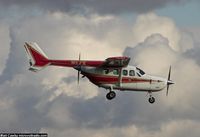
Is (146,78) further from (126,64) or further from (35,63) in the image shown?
(35,63)

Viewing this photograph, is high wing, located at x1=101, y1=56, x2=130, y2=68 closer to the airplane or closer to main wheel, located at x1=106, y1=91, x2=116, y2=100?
the airplane

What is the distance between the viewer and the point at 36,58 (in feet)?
514

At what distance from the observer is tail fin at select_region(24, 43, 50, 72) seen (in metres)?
156

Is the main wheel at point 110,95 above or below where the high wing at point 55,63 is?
below

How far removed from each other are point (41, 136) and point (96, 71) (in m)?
23.0

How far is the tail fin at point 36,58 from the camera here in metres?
156

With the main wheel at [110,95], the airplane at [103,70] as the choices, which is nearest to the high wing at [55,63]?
the airplane at [103,70]

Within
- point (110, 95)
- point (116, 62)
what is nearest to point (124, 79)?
point (110, 95)

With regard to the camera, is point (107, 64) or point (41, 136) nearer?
point (107, 64)

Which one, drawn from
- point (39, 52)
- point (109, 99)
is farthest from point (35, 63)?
point (109, 99)

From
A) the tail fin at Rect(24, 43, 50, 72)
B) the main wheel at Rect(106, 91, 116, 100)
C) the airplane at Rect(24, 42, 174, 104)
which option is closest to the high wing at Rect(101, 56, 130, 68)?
the airplane at Rect(24, 42, 174, 104)

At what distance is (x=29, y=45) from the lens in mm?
158875

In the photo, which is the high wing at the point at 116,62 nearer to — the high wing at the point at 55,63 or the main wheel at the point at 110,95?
the high wing at the point at 55,63

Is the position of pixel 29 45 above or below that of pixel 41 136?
above
